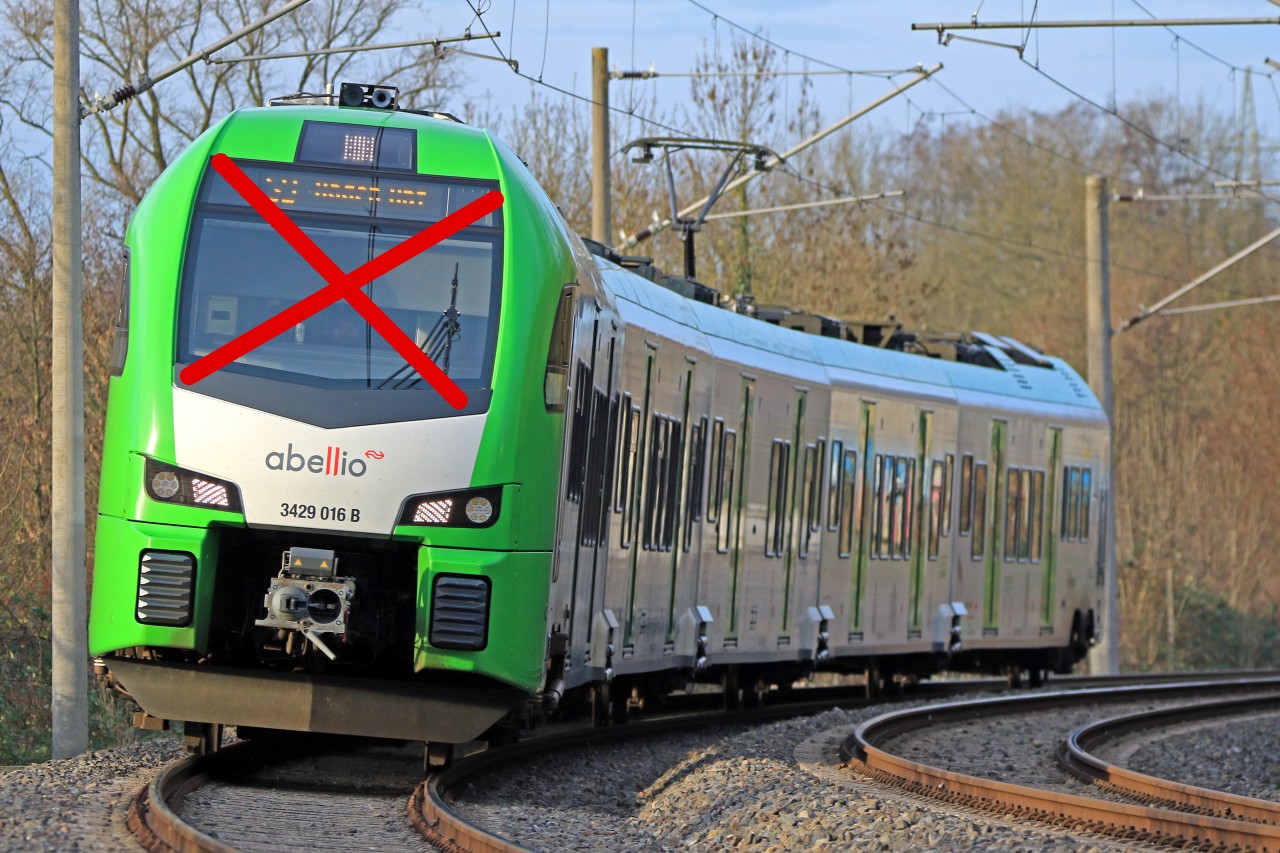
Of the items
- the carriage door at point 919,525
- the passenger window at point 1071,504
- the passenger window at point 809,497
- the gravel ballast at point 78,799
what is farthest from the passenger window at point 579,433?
the passenger window at point 1071,504

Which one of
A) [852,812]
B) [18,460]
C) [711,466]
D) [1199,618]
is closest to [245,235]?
[852,812]

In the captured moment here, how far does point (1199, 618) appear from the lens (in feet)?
131

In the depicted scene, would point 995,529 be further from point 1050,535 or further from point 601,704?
point 601,704

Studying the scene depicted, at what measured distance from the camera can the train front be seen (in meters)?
9.90

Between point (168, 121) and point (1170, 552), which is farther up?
point (168, 121)

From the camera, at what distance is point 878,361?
813 inches

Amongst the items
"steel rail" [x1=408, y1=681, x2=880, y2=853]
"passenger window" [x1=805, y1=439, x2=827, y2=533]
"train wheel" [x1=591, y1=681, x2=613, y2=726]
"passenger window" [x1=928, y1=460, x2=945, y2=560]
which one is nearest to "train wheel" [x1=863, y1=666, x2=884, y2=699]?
"steel rail" [x1=408, y1=681, x2=880, y2=853]

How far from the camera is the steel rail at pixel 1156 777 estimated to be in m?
12.1

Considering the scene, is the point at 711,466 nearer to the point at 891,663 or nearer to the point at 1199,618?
the point at 891,663

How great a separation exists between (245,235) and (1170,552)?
34.2 metres

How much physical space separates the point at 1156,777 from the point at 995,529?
882 centimetres

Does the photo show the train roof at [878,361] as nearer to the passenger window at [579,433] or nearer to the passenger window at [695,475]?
the passenger window at [695,475]

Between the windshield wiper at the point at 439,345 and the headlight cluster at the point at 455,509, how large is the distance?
1.83 ft

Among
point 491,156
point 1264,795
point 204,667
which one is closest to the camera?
point 204,667
